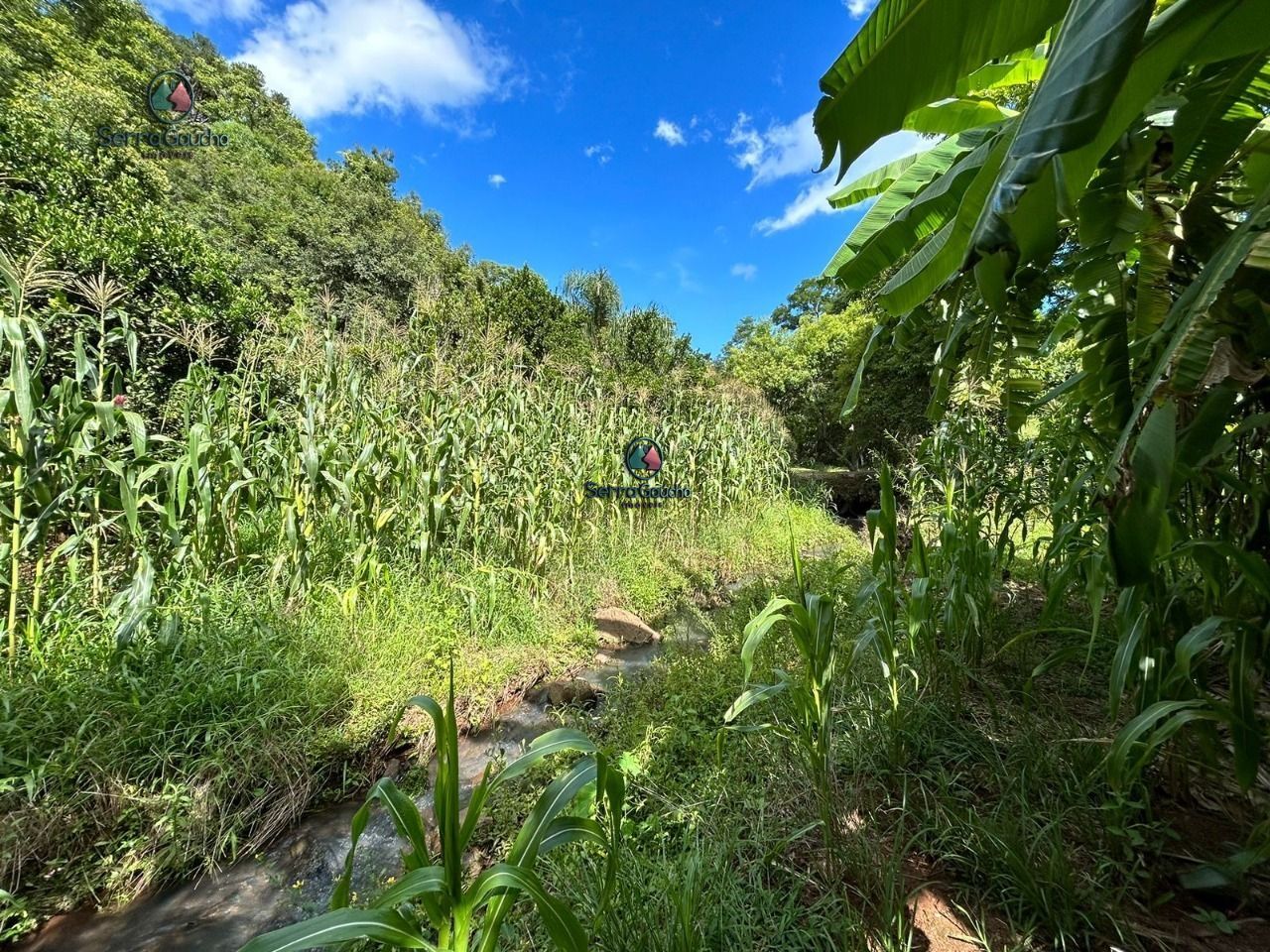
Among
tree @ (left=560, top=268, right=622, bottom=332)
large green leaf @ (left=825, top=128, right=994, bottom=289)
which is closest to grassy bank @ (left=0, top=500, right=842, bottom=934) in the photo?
large green leaf @ (left=825, top=128, right=994, bottom=289)

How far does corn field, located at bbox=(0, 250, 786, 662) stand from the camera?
6.32 feet

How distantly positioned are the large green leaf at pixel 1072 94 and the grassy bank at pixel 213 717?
2.73 ft

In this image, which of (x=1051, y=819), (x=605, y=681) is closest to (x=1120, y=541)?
(x=1051, y=819)

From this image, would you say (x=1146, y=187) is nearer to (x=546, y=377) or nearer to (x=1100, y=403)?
(x=1100, y=403)

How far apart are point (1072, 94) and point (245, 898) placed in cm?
294

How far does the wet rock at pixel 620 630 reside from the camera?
3.66m

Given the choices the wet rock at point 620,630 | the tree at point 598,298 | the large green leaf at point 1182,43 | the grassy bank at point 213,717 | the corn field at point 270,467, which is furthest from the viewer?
the tree at point 598,298

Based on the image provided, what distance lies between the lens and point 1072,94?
0.55m

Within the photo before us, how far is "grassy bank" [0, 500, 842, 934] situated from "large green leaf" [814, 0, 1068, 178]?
93 cm

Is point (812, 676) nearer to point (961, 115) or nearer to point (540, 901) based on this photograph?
point (540, 901)

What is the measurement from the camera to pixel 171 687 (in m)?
1.92

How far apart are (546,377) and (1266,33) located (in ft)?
17.6

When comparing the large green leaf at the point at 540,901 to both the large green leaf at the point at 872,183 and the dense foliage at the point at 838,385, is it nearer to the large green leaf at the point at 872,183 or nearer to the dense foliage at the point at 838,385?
the large green leaf at the point at 872,183

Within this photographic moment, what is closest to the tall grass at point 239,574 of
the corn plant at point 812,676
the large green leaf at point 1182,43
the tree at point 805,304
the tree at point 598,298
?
the corn plant at point 812,676
